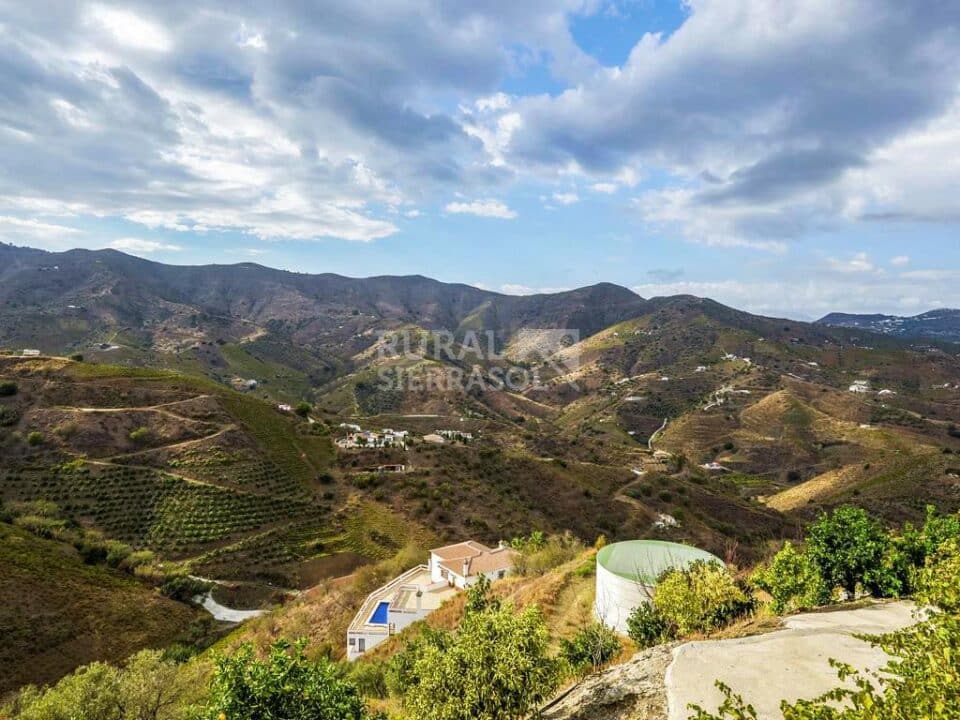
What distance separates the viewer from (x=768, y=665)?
12.5m

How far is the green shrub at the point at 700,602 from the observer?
19609 millimetres

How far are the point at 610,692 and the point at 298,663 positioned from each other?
8454 mm

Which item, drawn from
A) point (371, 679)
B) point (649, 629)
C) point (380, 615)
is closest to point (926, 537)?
point (649, 629)

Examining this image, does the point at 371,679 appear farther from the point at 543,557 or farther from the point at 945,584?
the point at 945,584

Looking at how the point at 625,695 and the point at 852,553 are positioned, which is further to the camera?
the point at 852,553

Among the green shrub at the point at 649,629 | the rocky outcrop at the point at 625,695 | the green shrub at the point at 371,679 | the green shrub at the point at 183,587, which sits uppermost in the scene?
the rocky outcrop at the point at 625,695

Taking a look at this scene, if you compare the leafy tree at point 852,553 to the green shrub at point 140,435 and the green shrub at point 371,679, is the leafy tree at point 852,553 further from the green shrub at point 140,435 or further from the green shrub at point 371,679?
the green shrub at point 140,435

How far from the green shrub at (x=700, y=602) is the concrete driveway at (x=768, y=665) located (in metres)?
4.17

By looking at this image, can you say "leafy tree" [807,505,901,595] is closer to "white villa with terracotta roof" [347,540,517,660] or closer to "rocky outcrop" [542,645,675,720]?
"rocky outcrop" [542,645,675,720]

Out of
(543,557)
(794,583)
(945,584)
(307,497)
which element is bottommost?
(307,497)

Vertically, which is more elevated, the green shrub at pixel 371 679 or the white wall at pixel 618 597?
the white wall at pixel 618 597

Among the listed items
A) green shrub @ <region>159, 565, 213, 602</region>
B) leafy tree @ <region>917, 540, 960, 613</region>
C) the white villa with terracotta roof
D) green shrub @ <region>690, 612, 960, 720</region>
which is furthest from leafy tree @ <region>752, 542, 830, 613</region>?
green shrub @ <region>159, 565, 213, 602</region>

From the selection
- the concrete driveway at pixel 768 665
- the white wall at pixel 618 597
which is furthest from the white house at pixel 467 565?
the concrete driveway at pixel 768 665

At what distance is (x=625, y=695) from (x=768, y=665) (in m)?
3.87
